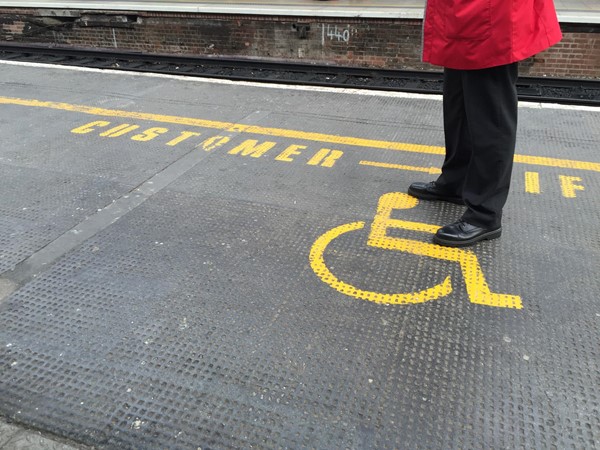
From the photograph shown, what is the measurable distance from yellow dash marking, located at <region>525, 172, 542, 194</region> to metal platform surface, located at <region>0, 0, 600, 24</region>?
599 centimetres

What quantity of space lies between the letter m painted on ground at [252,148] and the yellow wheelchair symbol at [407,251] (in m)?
1.31

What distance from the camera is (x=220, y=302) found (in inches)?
99.2

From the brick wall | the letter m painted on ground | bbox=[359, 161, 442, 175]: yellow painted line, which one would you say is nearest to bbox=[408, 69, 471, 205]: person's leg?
bbox=[359, 161, 442, 175]: yellow painted line

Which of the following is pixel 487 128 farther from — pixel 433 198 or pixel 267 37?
pixel 267 37

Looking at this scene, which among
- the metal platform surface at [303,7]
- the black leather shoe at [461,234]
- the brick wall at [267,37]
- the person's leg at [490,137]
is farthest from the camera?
the metal platform surface at [303,7]

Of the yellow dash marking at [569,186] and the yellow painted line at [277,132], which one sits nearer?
the yellow dash marking at [569,186]

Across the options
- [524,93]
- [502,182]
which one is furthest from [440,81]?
[502,182]

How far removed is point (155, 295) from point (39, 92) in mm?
4735

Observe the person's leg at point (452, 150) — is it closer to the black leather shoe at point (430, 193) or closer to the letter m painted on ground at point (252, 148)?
the black leather shoe at point (430, 193)

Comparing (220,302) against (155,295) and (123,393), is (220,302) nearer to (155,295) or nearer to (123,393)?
(155,295)

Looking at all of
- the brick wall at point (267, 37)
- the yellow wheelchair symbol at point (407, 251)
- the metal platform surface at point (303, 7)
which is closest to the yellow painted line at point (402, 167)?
the yellow wheelchair symbol at point (407, 251)

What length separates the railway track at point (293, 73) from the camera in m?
6.76

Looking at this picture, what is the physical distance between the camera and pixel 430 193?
3506 millimetres

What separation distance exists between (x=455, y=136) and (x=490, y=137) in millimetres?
491
